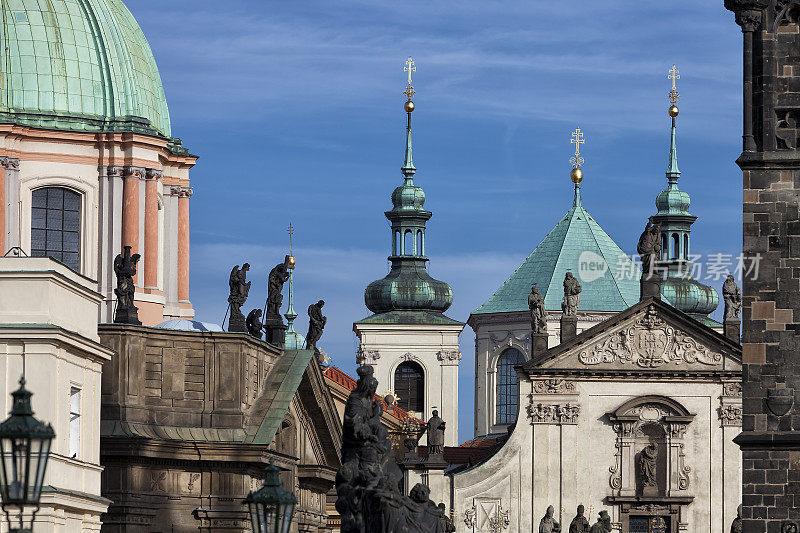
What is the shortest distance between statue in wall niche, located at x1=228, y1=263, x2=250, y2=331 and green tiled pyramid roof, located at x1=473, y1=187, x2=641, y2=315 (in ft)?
162

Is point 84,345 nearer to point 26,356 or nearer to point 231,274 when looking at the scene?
point 26,356

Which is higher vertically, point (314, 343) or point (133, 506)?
point (314, 343)

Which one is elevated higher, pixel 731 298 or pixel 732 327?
pixel 731 298

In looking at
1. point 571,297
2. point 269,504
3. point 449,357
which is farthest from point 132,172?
point 449,357

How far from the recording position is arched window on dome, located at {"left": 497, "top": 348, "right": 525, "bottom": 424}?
335ft

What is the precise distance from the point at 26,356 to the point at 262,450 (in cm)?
990

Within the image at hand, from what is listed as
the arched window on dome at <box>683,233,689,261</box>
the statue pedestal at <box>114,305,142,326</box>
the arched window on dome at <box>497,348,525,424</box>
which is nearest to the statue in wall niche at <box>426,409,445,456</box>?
the statue pedestal at <box>114,305,142,326</box>

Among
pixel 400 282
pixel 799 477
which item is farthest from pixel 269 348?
pixel 400 282

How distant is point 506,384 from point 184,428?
53.0 metres

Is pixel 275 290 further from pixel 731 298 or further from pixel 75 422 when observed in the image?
pixel 731 298

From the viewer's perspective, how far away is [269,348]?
5325cm

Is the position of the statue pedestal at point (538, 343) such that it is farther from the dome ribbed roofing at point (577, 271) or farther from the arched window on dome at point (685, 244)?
the arched window on dome at point (685, 244)

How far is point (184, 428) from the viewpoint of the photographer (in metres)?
50.3

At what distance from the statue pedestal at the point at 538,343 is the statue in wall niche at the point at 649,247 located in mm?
3885
